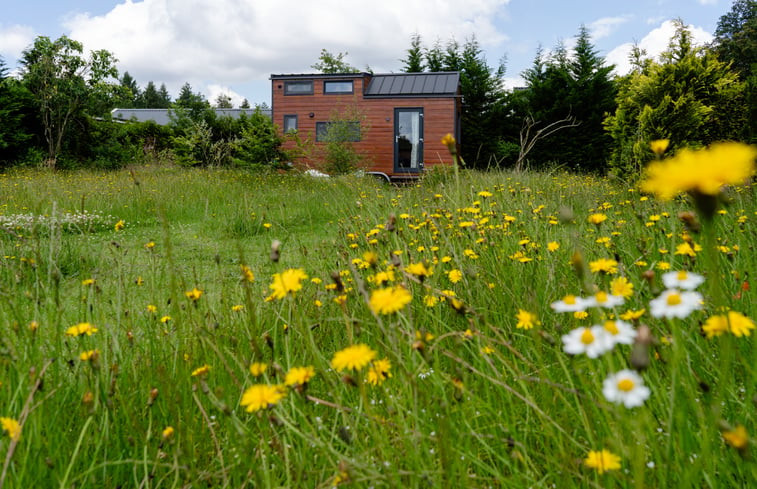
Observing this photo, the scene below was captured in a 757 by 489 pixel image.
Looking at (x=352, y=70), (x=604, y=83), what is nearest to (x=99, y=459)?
(x=604, y=83)

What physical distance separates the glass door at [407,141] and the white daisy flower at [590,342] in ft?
48.2

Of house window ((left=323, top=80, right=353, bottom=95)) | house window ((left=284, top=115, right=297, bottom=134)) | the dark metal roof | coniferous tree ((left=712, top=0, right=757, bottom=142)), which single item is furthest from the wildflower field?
house window ((left=284, top=115, right=297, bottom=134))

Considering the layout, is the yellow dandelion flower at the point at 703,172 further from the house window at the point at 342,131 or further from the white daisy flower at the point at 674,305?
the house window at the point at 342,131

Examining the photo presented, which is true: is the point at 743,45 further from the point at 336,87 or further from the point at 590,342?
the point at 590,342

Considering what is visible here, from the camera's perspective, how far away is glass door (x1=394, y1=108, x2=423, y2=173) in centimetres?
1516

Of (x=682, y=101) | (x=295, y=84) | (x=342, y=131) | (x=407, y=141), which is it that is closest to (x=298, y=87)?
(x=295, y=84)

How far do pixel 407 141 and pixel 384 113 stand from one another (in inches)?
42.0

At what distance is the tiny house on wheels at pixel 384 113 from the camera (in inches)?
582

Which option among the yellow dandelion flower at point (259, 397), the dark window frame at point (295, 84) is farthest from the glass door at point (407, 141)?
the yellow dandelion flower at point (259, 397)

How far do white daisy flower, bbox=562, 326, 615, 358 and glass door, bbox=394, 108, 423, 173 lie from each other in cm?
1470

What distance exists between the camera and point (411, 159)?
603 inches

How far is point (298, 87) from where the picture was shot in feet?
52.1

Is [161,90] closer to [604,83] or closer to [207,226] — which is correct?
[604,83]

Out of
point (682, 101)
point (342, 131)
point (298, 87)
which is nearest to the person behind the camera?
point (682, 101)
